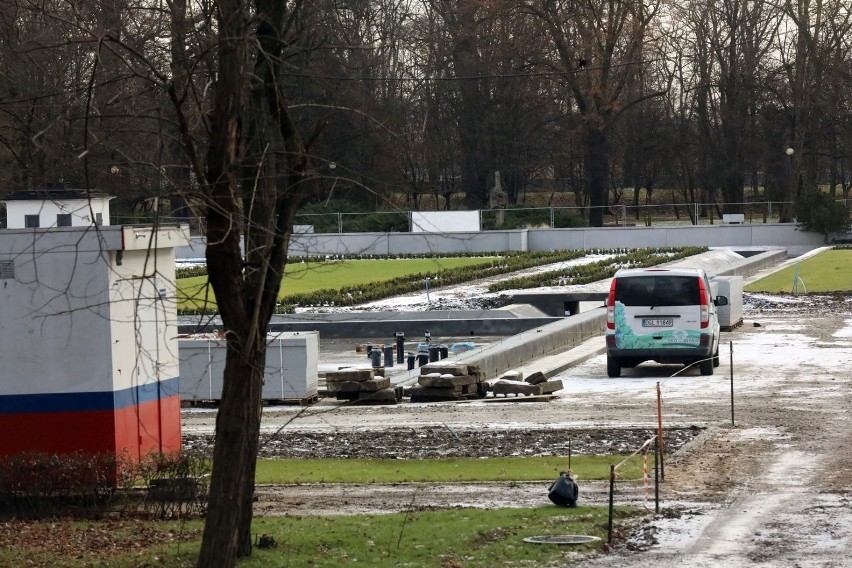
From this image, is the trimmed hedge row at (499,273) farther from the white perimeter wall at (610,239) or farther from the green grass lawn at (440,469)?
the green grass lawn at (440,469)

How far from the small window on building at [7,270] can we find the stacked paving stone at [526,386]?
9.41 m

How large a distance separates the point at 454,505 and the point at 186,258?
54.9 m

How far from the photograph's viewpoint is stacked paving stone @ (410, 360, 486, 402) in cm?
2191

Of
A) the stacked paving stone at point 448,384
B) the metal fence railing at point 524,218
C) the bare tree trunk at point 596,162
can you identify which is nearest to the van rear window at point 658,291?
the stacked paving stone at point 448,384

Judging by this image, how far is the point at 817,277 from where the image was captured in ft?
154

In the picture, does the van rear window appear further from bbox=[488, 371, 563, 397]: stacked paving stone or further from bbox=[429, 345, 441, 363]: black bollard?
bbox=[429, 345, 441, 363]: black bollard

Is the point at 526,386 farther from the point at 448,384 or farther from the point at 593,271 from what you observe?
the point at 593,271

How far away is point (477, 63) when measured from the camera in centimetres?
8038

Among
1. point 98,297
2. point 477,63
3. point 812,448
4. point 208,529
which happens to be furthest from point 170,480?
point 477,63

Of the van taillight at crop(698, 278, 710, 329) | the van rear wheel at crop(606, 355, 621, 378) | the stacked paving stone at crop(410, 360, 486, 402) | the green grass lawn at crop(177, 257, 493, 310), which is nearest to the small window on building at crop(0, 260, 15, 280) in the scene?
the stacked paving stone at crop(410, 360, 486, 402)

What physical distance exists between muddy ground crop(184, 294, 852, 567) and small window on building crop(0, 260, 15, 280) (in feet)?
11.9

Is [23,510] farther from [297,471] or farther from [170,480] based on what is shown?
[297,471]

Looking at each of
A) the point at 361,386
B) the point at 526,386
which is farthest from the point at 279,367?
the point at 526,386

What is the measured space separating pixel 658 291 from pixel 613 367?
163cm
